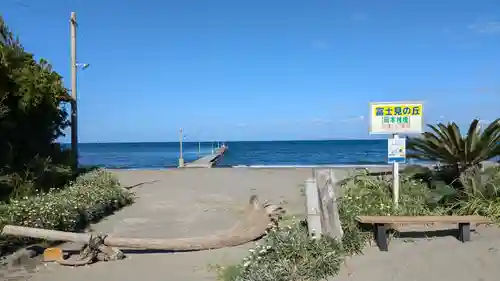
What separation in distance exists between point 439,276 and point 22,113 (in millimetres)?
8186

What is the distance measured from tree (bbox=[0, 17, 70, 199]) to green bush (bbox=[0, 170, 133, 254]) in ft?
3.01

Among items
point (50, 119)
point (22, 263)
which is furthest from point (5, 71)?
point (22, 263)

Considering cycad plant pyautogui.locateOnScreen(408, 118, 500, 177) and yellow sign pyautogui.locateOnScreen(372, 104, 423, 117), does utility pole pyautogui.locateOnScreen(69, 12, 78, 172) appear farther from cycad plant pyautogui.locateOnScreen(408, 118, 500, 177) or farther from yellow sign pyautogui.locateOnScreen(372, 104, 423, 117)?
cycad plant pyautogui.locateOnScreen(408, 118, 500, 177)

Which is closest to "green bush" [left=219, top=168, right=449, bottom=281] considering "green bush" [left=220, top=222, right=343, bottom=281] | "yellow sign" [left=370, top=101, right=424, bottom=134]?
"green bush" [left=220, top=222, right=343, bottom=281]

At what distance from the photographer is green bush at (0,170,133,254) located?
685 centimetres

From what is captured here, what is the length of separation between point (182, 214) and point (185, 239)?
3.42 m

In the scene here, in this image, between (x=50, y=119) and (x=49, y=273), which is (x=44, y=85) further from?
(x=49, y=273)

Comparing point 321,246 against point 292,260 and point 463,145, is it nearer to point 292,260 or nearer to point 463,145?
point 292,260

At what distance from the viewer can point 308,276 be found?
5.02m

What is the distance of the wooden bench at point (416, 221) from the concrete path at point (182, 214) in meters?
2.07

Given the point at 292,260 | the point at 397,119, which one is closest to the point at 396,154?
the point at 397,119

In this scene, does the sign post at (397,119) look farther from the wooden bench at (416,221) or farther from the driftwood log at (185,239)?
the driftwood log at (185,239)

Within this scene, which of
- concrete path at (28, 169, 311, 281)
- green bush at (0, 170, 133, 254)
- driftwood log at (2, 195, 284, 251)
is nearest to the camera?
concrete path at (28, 169, 311, 281)

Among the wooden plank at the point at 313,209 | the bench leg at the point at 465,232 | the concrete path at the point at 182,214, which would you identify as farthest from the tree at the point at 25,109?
the bench leg at the point at 465,232
